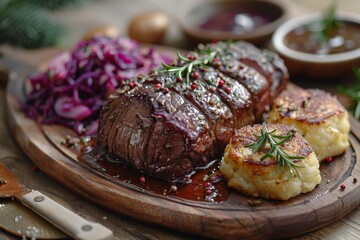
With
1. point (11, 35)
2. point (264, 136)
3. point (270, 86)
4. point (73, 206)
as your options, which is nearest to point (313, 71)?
point (270, 86)

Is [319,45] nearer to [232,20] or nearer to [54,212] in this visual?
[232,20]

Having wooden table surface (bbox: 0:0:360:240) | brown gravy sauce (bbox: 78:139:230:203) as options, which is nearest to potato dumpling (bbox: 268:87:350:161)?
wooden table surface (bbox: 0:0:360:240)

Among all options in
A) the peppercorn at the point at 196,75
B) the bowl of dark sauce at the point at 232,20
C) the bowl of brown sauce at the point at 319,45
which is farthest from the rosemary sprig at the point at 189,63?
the bowl of dark sauce at the point at 232,20

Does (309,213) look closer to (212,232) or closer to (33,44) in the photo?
(212,232)

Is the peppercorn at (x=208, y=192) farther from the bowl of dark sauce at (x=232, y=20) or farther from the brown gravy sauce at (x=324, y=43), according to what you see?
the bowl of dark sauce at (x=232, y=20)

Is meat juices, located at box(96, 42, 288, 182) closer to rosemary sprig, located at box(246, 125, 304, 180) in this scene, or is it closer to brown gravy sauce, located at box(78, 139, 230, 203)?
brown gravy sauce, located at box(78, 139, 230, 203)

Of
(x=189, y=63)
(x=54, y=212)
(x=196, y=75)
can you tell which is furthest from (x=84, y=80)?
(x=54, y=212)
